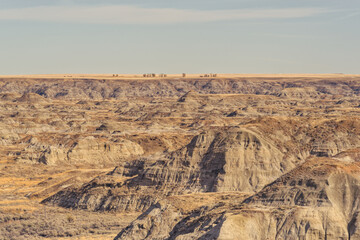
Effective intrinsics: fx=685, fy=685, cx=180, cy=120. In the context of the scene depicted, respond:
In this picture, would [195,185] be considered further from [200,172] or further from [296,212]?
[296,212]

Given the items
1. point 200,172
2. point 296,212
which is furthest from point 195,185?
point 296,212

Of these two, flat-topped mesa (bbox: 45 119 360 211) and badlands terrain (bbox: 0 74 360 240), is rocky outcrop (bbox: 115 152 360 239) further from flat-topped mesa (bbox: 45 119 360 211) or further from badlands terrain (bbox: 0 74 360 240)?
flat-topped mesa (bbox: 45 119 360 211)

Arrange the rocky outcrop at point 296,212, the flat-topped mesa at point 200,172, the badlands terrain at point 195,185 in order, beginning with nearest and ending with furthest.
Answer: the rocky outcrop at point 296,212 < the badlands terrain at point 195,185 < the flat-topped mesa at point 200,172

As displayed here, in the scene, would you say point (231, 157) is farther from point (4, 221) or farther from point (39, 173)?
point (39, 173)

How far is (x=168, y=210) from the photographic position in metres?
56.3

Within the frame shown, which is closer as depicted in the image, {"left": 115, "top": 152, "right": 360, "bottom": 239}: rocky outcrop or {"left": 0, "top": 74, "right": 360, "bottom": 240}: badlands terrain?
{"left": 115, "top": 152, "right": 360, "bottom": 239}: rocky outcrop

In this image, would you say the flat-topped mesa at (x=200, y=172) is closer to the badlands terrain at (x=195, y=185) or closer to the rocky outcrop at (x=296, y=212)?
the badlands terrain at (x=195, y=185)

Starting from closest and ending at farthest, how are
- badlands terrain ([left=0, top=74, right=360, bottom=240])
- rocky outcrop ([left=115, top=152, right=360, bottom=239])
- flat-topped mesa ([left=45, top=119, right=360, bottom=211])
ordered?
rocky outcrop ([left=115, top=152, right=360, bottom=239]) → badlands terrain ([left=0, top=74, right=360, bottom=240]) → flat-topped mesa ([left=45, top=119, right=360, bottom=211])

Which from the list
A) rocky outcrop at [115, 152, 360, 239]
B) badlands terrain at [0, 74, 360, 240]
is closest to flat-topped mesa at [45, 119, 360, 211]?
badlands terrain at [0, 74, 360, 240]

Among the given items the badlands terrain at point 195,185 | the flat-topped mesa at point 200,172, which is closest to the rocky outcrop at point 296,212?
the badlands terrain at point 195,185

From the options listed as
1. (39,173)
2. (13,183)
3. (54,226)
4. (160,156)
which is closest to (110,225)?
(54,226)

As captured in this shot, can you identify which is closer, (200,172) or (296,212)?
(296,212)

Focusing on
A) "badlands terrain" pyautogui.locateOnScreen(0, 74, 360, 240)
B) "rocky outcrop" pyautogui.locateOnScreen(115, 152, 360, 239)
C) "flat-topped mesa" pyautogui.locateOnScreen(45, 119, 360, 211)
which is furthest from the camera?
"flat-topped mesa" pyautogui.locateOnScreen(45, 119, 360, 211)

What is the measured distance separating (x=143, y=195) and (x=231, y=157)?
37.0ft
